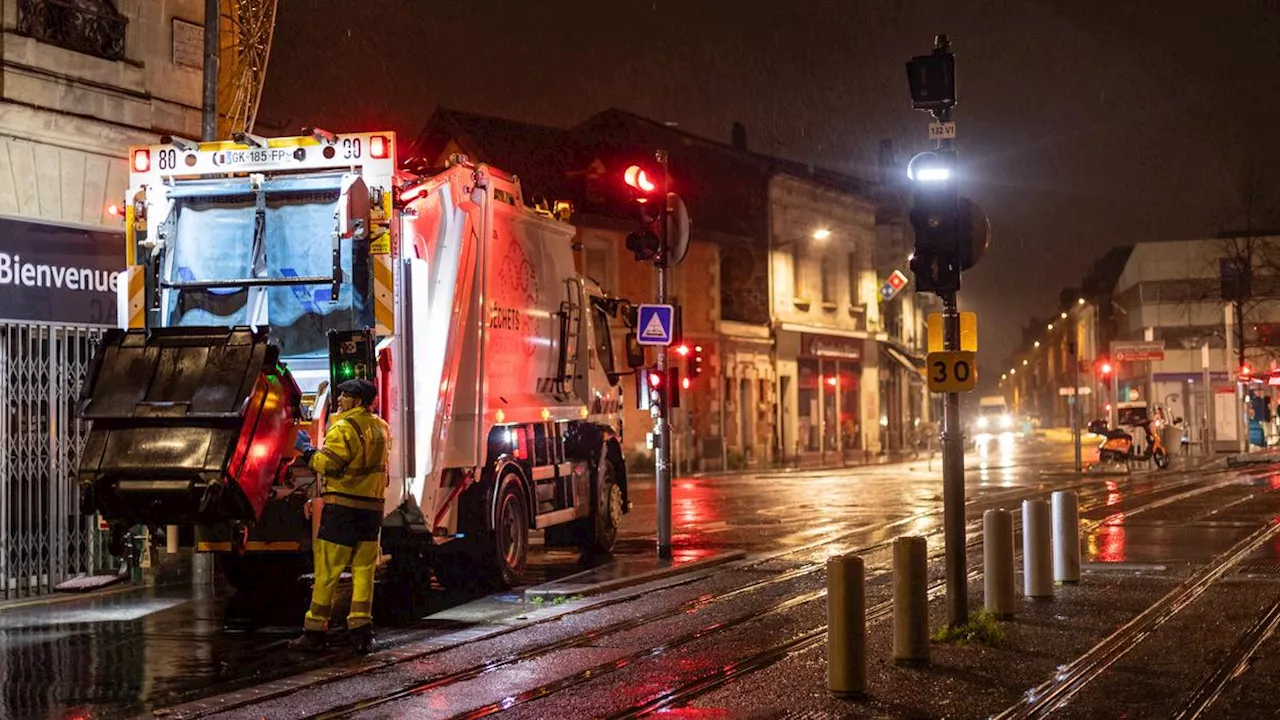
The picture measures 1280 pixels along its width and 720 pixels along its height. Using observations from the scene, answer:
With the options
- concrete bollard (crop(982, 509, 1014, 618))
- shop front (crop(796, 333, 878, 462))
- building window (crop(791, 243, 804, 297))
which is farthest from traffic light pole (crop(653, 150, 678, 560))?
building window (crop(791, 243, 804, 297))

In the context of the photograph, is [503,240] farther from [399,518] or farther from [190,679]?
[190,679]

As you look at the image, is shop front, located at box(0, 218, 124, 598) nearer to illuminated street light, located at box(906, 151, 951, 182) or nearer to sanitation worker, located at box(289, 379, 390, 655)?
sanitation worker, located at box(289, 379, 390, 655)

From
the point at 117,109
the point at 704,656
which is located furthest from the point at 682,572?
the point at 117,109

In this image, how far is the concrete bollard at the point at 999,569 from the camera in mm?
11250

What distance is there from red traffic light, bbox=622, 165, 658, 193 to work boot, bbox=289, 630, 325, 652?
6.79 m

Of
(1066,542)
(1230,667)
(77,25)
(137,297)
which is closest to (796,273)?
(77,25)

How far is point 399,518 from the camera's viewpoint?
12.4 metres

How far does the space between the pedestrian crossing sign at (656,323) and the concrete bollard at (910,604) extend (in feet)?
22.1

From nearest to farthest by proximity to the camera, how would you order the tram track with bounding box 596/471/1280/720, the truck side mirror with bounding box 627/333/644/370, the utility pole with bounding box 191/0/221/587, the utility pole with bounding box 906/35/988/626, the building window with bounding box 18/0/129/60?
the tram track with bounding box 596/471/1280/720, the utility pole with bounding box 906/35/988/626, the utility pole with bounding box 191/0/221/587, the building window with bounding box 18/0/129/60, the truck side mirror with bounding box 627/333/644/370

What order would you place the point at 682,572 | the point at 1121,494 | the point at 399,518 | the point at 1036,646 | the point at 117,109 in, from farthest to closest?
the point at 1121,494 < the point at 117,109 < the point at 682,572 < the point at 399,518 < the point at 1036,646

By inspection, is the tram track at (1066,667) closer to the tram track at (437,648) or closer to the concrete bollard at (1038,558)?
the concrete bollard at (1038,558)

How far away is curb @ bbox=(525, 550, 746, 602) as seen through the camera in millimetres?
13367

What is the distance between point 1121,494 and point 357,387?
66.9 feet

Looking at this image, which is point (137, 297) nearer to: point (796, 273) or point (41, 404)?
point (41, 404)
